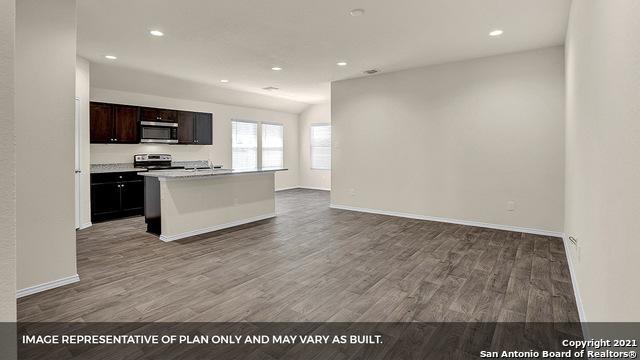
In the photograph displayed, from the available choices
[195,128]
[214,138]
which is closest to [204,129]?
[195,128]

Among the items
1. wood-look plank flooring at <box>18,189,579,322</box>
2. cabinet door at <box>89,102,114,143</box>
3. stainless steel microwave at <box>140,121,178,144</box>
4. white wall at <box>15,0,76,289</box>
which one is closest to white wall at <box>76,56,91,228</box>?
wood-look plank flooring at <box>18,189,579,322</box>

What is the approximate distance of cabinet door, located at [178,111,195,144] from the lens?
726 cm

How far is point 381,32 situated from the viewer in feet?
13.2

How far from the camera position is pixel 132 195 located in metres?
6.12

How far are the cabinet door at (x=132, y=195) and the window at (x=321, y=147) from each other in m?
5.24

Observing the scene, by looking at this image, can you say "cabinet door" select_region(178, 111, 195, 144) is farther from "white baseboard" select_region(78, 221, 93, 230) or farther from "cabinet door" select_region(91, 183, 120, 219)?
"white baseboard" select_region(78, 221, 93, 230)

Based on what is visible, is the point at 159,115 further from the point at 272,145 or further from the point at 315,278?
the point at 315,278

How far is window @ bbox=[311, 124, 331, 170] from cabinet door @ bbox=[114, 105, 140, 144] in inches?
202

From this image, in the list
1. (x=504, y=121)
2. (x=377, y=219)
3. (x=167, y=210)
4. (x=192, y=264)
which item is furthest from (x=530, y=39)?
(x=167, y=210)

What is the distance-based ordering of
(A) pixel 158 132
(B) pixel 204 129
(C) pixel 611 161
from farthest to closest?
(B) pixel 204 129 → (A) pixel 158 132 → (C) pixel 611 161

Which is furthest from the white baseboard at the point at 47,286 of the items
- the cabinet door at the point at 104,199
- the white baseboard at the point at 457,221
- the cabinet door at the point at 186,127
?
the white baseboard at the point at 457,221

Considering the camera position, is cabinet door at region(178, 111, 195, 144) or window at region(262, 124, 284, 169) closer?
cabinet door at region(178, 111, 195, 144)

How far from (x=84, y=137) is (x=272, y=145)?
5.30m

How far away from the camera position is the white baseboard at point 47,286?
2.73 m
